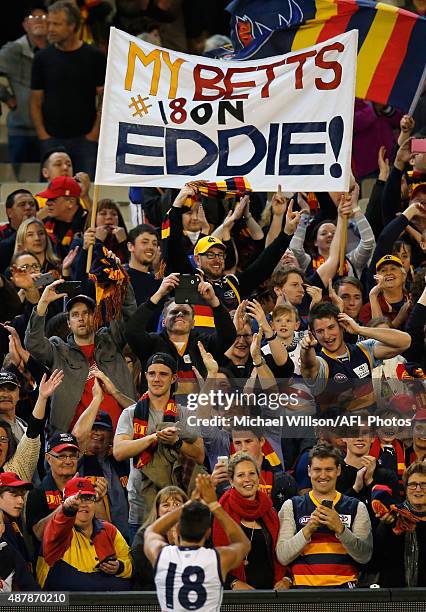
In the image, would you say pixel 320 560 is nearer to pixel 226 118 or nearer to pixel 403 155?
pixel 226 118

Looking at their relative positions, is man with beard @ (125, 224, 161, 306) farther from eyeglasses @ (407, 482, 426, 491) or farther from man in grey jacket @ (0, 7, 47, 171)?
man in grey jacket @ (0, 7, 47, 171)

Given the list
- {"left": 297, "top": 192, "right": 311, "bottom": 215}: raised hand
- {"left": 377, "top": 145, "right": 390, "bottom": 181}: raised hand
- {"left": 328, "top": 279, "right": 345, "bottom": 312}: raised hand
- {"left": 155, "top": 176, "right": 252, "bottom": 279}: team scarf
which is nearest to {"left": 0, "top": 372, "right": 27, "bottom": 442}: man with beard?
{"left": 155, "top": 176, "right": 252, "bottom": 279}: team scarf

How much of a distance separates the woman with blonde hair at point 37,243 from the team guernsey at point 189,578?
4704mm

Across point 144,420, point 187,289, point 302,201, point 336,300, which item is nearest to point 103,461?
point 144,420

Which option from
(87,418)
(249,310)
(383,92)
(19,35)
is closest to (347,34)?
(383,92)

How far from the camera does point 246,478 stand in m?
12.2

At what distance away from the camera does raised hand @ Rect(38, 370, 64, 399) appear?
12938 mm

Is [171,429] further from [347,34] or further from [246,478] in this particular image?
[347,34]

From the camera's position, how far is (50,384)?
1303 centimetres

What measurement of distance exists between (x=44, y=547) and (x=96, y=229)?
3868 mm

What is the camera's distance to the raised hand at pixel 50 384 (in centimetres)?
1294

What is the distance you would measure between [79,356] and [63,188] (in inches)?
107

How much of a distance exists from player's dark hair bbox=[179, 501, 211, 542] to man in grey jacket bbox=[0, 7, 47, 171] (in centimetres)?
875

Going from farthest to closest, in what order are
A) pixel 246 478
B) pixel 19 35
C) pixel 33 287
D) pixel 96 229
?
pixel 19 35
pixel 96 229
pixel 33 287
pixel 246 478
